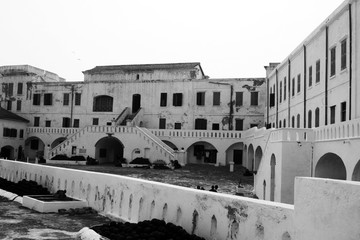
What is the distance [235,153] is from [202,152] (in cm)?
338

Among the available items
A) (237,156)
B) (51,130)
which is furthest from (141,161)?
(51,130)

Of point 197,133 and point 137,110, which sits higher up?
point 137,110

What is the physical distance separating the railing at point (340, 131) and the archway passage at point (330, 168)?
105cm

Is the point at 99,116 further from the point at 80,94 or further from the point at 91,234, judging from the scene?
the point at 91,234

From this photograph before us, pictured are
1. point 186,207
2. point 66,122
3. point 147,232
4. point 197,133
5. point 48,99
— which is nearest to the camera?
point 147,232

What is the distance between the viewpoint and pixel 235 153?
128 feet

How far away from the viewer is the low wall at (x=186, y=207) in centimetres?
550

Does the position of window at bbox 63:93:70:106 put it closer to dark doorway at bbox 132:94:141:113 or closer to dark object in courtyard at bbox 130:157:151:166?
dark doorway at bbox 132:94:141:113

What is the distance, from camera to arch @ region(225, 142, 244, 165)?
39.0 meters

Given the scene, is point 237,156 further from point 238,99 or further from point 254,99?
point 254,99

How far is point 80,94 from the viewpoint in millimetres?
A: 46000

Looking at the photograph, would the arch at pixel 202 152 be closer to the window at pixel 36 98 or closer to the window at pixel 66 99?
the window at pixel 66 99

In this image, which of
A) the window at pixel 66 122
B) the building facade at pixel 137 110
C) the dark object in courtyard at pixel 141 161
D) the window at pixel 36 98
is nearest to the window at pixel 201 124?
the building facade at pixel 137 110

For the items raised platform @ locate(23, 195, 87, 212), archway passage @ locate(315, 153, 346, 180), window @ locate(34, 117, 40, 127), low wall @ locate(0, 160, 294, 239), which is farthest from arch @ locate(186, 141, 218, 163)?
raised platform @ locate(23, 195, 87, 212)
